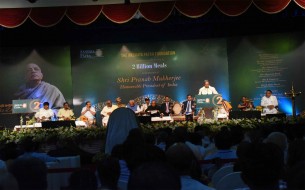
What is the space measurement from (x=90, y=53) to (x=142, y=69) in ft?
5.29

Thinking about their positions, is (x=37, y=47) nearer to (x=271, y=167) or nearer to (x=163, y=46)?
(x=163, y=46)

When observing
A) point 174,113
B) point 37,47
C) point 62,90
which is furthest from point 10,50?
point 174,113

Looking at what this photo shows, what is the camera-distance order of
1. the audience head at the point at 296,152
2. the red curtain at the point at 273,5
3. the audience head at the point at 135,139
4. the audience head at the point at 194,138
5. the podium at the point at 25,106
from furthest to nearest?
the red curtain at the point at 273,5 < the podium at the point at 25,106 < the audience head at the point at 194,138 < the audience head at the point at 135,139 < the audience head at the point at 296,152

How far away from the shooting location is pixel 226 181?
10.7 ft

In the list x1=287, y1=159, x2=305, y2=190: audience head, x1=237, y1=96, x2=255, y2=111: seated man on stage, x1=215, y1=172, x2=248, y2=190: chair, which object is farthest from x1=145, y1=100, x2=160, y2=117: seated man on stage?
x1=287, y1=159, x2=305, y2=190: audience head

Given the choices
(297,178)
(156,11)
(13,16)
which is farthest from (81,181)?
(13,16)

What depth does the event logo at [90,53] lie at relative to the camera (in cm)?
1484

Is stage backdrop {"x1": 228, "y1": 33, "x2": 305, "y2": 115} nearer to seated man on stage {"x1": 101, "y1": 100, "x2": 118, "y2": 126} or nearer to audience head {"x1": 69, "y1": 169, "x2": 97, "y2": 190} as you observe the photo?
seated man on stage {"x1": 101, "y1": 100, "x2": 118, "y2": 126}

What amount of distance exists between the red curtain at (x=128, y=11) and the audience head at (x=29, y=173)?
9.82 m

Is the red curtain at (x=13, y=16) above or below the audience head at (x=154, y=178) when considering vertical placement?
above

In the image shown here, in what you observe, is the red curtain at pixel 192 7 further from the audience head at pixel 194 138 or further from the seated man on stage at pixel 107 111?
the audience head at pixel 194 138

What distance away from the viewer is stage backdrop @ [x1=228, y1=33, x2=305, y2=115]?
1442 cm

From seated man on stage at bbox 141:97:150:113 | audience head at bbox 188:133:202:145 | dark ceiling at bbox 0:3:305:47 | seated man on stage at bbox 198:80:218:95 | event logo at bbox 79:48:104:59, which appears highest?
dark ceiling at bbox 0:3:305:47

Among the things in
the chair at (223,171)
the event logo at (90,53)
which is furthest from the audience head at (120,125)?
the event logo at (90,53)
